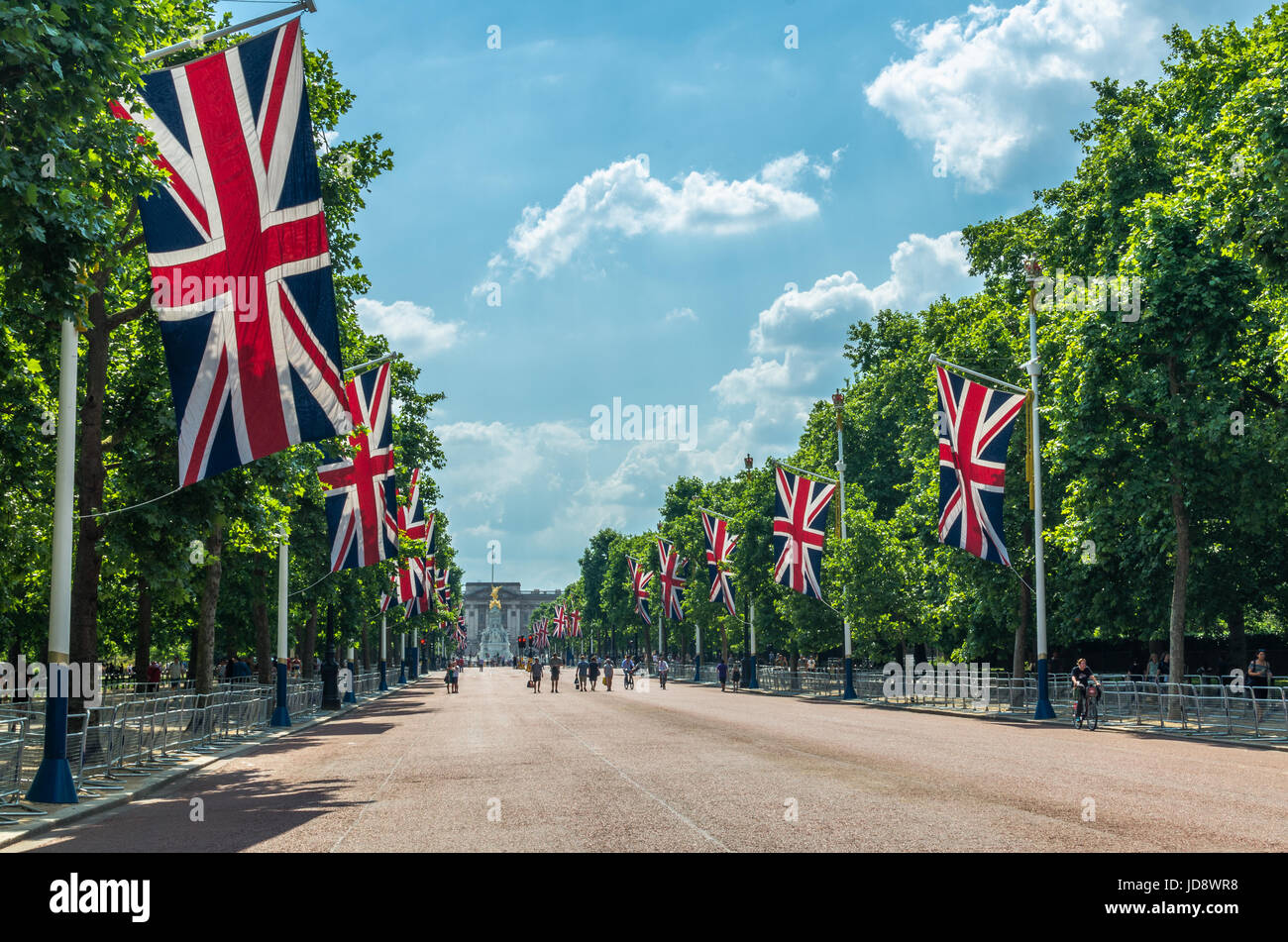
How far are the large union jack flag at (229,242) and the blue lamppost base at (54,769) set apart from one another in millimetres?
3408

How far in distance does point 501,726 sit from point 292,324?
19610 mm

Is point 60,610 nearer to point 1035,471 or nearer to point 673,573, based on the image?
point 1035,471

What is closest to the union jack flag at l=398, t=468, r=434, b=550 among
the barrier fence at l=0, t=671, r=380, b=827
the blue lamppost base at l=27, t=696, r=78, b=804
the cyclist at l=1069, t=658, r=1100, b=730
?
the barrier fence at l=0, t=671, r=380, b=827

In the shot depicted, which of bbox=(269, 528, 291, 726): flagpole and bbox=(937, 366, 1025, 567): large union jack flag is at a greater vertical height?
bbox=(937, 366, 1025, 567): large union jack flag

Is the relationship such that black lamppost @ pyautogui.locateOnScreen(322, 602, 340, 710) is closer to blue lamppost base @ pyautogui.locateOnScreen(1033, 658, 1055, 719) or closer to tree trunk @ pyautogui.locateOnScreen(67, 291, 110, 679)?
tree trunk @ pyautogui.locateOnScreen(67, 291, 110, 679)

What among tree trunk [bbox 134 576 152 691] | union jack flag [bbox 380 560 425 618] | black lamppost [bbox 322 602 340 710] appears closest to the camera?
tree trunk [bbox 134 576 152 691]

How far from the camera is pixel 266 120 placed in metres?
16.0

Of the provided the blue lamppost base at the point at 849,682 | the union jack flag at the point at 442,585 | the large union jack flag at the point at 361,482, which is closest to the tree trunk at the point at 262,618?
the large union jack flag at the point at 361,482

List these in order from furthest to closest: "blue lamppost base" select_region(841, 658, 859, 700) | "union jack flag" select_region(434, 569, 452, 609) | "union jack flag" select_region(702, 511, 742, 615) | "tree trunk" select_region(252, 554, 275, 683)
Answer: "union jack flag" select_region(434, 569, 452, 609)
"union jack flag" select_region(702, 511, 742, 615)
"blue lamppost base" select_region(841, 658, 859, 700)
"tree trunk" select_region(252, 554, 275, 683)

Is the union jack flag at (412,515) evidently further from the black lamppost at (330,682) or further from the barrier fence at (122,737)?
the barrier fence at (122,737)

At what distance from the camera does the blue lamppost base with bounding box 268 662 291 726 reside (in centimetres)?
3419

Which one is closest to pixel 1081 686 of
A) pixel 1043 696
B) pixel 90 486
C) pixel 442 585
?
pixel 1043 696

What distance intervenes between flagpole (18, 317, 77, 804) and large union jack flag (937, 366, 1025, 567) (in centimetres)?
2369

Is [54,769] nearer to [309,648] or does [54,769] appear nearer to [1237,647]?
[309,648]
